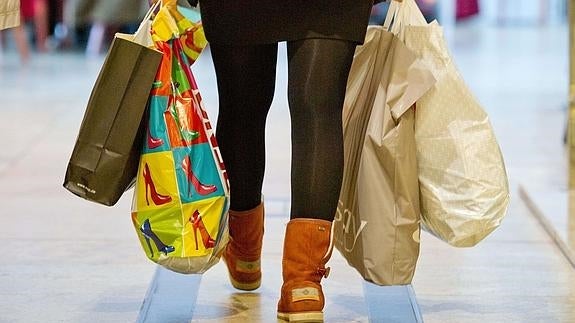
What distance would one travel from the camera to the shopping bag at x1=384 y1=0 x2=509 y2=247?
268cm

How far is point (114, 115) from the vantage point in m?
2.59

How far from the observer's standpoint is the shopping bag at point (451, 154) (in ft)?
8.80

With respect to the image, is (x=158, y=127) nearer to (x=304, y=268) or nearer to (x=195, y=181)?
(x=195, y=181)

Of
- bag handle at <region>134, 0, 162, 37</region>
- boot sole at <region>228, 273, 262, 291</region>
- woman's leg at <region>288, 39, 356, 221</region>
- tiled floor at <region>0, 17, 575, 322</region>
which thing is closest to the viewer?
woman's leg at <region>288, 39, 356, 221</region>

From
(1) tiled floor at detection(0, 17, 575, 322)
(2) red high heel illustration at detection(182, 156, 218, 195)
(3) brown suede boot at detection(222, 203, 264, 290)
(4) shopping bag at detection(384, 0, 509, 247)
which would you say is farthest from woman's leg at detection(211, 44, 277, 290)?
(4) shopping bag at detection(384, 0, 509, 247)

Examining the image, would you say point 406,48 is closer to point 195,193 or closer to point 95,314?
point 195,193

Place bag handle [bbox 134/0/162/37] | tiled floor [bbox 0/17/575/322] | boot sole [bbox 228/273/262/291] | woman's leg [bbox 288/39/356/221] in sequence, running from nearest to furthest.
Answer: woman's leg [bbox 288/39/356/221] < bag handle [bbox 134/0/162/37] < tiled floor [bbox 0/17/575/322] < boot sole [bbox 228/273/262/291]

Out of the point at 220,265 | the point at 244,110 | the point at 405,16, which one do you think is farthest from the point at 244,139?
the point at 220,265

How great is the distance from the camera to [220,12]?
261cm

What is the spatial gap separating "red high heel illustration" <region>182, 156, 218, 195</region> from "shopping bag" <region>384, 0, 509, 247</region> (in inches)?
18.3

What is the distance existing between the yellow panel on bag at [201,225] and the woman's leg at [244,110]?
0.22 metres

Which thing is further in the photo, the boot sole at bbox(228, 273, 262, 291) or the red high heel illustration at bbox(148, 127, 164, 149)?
the boot sole at bbox(228, 273, 262, 291)

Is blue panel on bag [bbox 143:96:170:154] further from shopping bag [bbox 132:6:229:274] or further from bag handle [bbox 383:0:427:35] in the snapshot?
bag handle [bbox 383:0:427:35]

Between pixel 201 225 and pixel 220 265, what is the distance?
0.69m
